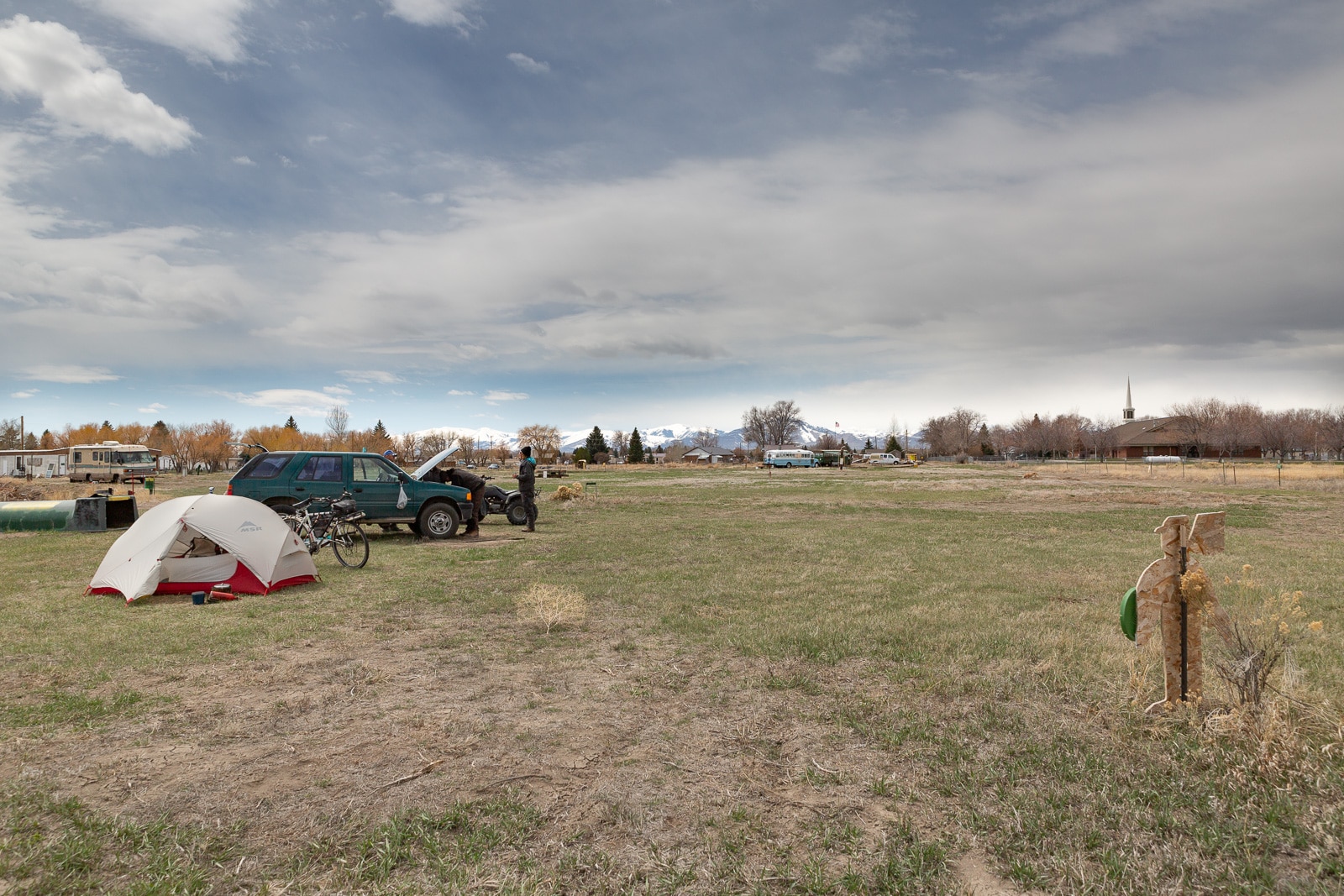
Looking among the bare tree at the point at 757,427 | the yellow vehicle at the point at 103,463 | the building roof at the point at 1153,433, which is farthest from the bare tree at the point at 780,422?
the yellow vehicle at the point at 103,463

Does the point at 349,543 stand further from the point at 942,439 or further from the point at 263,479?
the point at 942,439

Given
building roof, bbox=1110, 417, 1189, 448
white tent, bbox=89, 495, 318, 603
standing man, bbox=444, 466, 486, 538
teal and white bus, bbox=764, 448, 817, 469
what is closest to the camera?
white tent, bbox=89, 495, 318, 603

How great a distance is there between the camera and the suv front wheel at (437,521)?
15227 mm

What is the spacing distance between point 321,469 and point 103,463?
4478cm

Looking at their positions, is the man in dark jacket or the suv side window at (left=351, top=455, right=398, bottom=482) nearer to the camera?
the suv side window at (left=351, top=455, right=398, bottom=482)

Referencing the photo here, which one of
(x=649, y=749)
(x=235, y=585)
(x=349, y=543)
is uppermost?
(x=349, y=543)

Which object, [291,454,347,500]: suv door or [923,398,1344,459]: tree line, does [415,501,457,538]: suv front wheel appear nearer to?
[291,454,347,500]: suv door

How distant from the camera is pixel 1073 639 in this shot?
6820mm

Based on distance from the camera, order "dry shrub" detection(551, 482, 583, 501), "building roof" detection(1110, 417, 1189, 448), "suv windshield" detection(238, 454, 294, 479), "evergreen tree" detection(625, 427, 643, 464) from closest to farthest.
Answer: "suv windshield" detection(238, 454, 294, 479)
"dry shrub" detection(551, 482, 583, 501)
"building roof" detection(1110, 417, 1189, 448)
"evergreen tree" detection(625, 427, 643, 464)

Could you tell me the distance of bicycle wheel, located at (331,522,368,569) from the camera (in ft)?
38.7

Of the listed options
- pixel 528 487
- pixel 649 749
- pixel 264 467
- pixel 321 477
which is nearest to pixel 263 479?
pixel 264 467

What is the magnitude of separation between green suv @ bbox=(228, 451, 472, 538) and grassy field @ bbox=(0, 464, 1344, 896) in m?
4.33

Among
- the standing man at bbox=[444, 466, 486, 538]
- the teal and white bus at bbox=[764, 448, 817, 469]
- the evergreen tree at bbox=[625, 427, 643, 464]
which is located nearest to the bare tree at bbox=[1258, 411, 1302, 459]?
the teal and white bus at bbox=[764, 448, 817, 469]

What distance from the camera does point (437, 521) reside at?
1530cm
